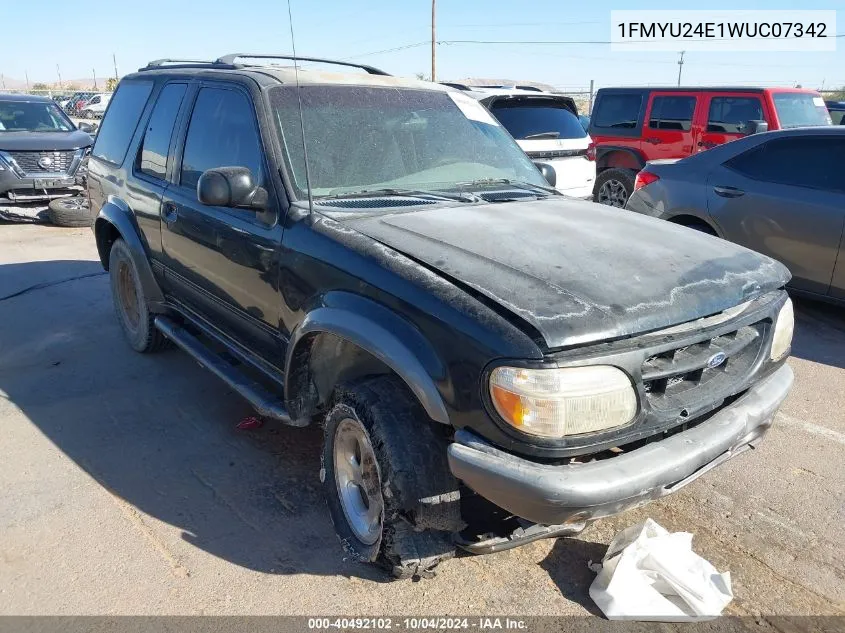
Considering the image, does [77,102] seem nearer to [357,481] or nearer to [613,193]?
[613,193]

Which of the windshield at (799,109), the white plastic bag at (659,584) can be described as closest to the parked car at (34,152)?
the windshield at (799,109)

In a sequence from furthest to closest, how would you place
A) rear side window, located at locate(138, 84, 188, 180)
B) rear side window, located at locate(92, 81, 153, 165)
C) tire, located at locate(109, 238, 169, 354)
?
tire, located at locate(109, 238, 169, 354) < rear side window, located at locate(92, 81, 153, 165) < rear side window, located at locate(138, 84, 188, 180)

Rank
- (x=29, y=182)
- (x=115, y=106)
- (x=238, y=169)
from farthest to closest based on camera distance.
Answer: (x=29, y=182), (x=115, y=106), (x=238, y=169)

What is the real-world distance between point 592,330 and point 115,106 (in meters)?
4.43

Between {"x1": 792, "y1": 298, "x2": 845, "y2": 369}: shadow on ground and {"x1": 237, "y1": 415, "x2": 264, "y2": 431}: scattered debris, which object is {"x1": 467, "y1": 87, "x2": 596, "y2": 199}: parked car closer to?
{"x1": 792, "y1": 298, "x2": 845, "y2": 369}: shadow on ground

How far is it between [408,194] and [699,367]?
1.58 meters

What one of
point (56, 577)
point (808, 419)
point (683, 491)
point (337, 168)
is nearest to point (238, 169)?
point (337, 168)

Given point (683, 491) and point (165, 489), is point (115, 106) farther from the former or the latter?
point (683, 491)

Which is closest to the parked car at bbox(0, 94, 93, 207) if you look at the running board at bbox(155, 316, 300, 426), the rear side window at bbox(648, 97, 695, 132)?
the running board at bbox(155, 316, 300, 426)

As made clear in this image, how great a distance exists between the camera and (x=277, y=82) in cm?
338

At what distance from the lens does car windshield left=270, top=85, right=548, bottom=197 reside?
322 cm

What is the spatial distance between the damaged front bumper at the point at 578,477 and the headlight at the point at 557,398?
12 centimetres

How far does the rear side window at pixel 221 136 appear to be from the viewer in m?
3.32

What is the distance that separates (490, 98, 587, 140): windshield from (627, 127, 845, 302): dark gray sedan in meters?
2.09
